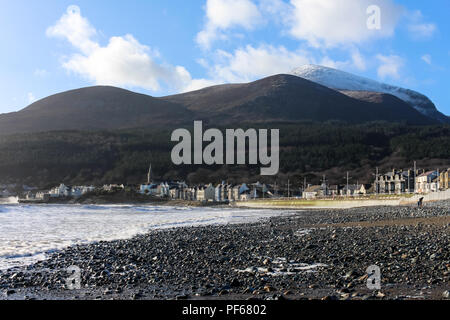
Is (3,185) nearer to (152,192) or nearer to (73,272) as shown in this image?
(152,192)

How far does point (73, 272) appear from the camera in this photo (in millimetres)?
12500

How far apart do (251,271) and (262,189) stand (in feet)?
437

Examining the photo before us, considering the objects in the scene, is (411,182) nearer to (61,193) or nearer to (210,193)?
(210,193)

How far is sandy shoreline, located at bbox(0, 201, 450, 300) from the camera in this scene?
9.45 m

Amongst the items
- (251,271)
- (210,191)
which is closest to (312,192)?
(210,191)

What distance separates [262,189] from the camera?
144 m

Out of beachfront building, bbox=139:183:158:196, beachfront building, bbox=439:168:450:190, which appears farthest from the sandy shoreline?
beachfront building, bbox=139:183:158:196

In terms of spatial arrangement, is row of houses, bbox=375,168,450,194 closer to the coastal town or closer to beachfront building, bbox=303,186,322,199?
the coastal town

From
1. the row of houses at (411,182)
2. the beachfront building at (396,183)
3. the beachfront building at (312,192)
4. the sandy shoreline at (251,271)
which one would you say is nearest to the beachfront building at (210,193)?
the beachfront building at (312,192)

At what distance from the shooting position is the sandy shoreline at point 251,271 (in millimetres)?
9445

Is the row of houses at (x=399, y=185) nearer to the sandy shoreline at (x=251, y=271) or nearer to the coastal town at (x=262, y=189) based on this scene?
the coastal town at (x=262, y=189)

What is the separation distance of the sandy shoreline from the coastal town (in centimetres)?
8420
